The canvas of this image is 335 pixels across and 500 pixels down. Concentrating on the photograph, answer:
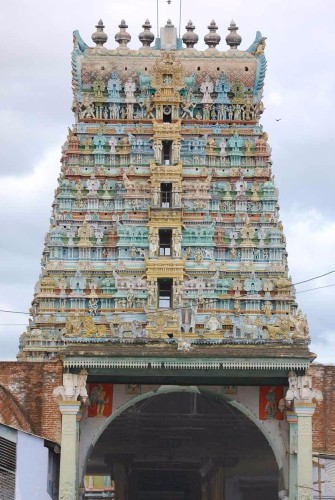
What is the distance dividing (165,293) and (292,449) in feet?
67.2

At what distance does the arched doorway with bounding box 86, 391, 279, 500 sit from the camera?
185ft

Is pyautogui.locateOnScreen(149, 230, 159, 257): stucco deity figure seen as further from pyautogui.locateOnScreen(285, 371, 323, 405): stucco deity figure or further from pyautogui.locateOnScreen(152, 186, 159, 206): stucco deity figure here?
pyautogui.locateOnScreen(285, 371, 323, 405): stucco deity figure

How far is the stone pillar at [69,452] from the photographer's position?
42.7 m

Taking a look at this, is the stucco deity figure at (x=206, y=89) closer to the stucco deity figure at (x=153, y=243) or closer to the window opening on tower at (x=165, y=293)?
the stucco deity figure at (x=153, y=243)

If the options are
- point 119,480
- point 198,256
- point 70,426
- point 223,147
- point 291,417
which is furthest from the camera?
point 223,147

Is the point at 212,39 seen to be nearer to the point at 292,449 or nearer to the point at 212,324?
the point at 212,324

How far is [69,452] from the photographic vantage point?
42969 millimetres

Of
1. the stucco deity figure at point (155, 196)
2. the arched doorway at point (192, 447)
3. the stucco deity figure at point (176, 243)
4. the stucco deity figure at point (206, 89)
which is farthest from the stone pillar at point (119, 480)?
the stucco deity figure at point (206, 89)

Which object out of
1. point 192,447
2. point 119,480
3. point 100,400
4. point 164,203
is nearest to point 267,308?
point 192,447

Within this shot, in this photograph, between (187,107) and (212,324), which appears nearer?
(212,324)

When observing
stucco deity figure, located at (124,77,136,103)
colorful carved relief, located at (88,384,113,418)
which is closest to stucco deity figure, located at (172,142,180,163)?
stucco deity figure, located at (124,77,136,103)

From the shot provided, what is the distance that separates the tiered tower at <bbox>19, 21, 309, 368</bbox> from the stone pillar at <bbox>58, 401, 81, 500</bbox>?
15297mm

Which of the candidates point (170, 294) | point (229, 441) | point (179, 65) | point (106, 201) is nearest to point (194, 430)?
point (229, 441)

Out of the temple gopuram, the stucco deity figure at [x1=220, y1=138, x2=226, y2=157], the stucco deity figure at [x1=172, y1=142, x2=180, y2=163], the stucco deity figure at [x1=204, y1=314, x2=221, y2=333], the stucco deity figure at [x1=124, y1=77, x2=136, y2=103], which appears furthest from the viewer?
the stucco deity figure at [x1=124, y1=77, x2=136, y2=103]
